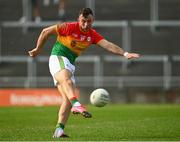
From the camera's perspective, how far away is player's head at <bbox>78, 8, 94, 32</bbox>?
14.6 meters

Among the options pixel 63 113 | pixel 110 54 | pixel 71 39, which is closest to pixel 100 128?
pixel 63 113

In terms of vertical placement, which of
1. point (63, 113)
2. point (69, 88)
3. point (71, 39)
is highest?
point (71, 39)

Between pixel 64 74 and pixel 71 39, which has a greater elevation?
pixel 71 39

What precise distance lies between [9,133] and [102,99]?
7.56 ft

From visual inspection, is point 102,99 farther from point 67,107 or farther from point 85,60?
point 85,60

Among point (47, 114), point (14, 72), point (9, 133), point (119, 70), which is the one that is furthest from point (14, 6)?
point (9, 133)

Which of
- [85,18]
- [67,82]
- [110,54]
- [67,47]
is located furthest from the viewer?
[110,54]

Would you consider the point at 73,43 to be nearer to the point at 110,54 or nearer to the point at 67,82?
the point at 67,82

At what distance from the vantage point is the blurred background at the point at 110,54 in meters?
32.8

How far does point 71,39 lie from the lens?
49.8 ft

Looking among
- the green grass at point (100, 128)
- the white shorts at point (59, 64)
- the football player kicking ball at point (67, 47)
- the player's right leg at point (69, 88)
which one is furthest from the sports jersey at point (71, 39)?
the green grass at point (100, 128)

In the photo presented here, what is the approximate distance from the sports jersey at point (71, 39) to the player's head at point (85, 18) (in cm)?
24

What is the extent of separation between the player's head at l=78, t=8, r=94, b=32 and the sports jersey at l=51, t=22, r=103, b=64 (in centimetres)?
24

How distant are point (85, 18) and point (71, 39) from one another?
66 centimetres
